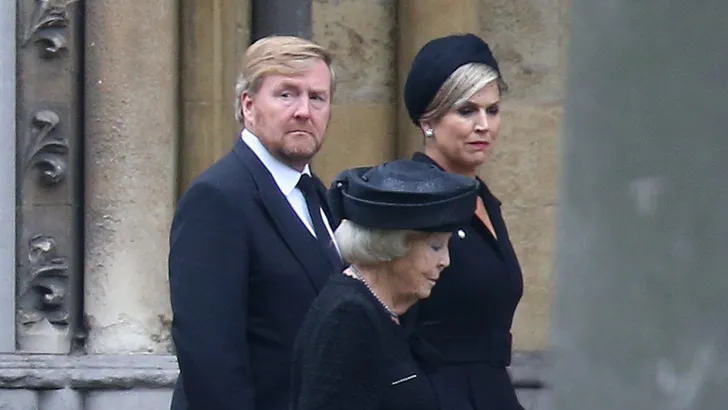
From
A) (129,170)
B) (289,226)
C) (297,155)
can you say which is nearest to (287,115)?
(297,155)

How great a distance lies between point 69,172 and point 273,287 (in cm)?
190

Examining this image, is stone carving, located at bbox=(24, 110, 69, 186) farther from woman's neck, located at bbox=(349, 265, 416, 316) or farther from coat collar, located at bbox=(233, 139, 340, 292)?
woman's neck, located at bbox=(349, 265, 416, 316)

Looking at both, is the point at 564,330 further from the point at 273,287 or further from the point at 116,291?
the point at 116,291

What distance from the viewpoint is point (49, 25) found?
12.5 feet

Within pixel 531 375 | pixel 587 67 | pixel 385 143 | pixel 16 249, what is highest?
pixel 587 67

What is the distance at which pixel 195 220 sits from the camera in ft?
6.79

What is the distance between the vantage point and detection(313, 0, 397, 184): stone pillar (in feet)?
13.2

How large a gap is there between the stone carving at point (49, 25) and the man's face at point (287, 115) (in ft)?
5.63

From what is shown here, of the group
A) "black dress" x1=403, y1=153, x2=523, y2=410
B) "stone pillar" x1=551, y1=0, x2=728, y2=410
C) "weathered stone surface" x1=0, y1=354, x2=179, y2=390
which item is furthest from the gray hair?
"weathered stone surface" x1=0, y1=354, x2=179, y2=390

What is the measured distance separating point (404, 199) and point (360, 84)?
2.26m

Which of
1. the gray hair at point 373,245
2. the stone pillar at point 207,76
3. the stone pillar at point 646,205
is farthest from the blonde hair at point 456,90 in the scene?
the stone pillar at point 207,76

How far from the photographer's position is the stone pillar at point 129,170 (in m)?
3.82

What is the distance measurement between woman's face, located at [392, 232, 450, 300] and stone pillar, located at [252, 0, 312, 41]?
212cm

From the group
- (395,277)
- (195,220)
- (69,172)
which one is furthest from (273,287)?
(69,172)
